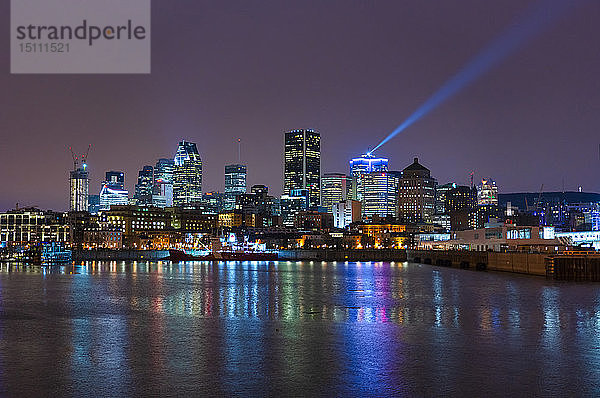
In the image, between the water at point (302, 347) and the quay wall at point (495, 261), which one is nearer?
the water at point (302, 347)

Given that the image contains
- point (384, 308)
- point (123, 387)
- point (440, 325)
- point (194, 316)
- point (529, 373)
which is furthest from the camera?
point (384, 308)

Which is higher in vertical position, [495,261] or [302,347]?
[495,261]

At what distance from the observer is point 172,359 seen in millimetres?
27781

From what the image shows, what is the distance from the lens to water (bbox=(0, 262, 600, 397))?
75.4ft

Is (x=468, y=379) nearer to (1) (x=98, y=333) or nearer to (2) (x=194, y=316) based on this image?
(1) (x=98, y=333)

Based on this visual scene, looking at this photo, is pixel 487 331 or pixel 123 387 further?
pixel 487 331

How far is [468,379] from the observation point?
78.7 ft

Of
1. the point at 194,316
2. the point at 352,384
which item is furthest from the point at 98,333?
the point at 352,384

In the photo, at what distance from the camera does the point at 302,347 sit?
3069 centimetres

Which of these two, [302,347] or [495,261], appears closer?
[302,347]

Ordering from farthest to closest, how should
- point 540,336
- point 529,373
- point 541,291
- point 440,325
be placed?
point 541,291 < point 440,325 < point 540,336 < point 529,373

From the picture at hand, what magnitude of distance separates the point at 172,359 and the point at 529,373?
12887 millimetres

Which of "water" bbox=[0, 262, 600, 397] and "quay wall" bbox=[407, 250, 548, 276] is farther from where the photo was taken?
"quay wall" bbox=[407, 250, 548, 276]

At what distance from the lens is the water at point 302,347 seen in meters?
23.0
